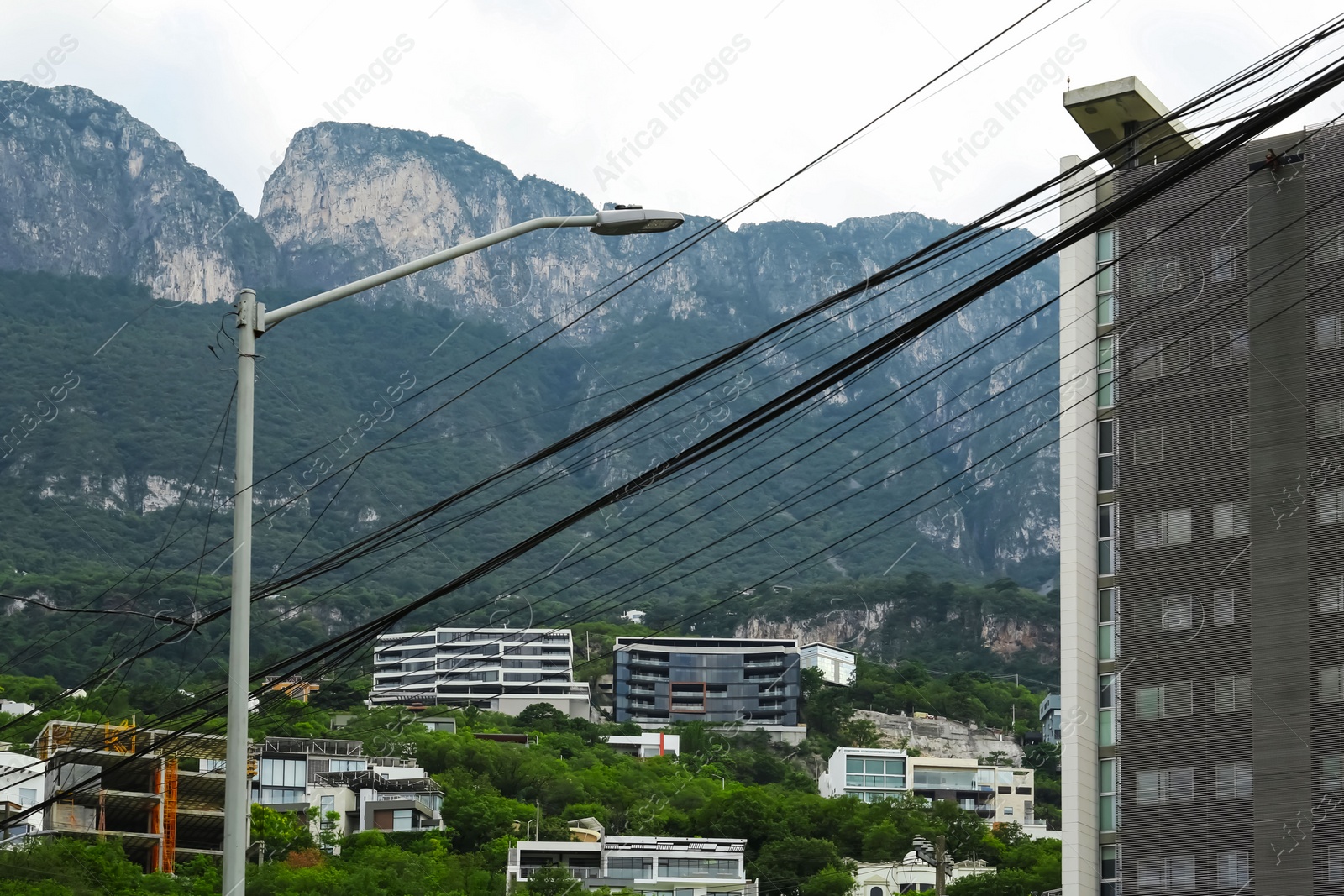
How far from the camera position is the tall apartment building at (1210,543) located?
53344 mm

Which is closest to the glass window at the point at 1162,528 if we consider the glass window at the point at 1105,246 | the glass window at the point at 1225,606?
the glass window at the point at 1225,606

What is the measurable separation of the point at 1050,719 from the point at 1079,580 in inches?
4378

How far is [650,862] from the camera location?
317ft

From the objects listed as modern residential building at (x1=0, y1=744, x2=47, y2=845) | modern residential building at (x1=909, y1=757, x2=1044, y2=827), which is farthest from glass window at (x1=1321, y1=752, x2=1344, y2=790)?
modern residential building at (x1=909, y1=757, x2=1044, y2=827)

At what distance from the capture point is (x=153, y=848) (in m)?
78.0

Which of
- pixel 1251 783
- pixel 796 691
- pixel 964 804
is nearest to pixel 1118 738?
pixel 1251 783

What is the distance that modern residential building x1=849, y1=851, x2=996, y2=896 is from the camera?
337ft

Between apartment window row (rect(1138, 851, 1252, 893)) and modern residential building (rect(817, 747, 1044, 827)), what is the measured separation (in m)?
89.3

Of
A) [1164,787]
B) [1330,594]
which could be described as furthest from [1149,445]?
[1164,787]

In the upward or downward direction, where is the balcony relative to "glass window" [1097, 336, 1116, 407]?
downward

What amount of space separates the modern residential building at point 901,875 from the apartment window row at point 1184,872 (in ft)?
160

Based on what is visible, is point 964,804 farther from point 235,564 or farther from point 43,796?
point 235,564

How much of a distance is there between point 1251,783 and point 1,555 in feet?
479

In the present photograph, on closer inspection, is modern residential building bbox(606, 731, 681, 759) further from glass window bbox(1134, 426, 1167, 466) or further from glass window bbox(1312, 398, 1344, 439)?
glass window bbox(1312, 398, 1344, 439)
